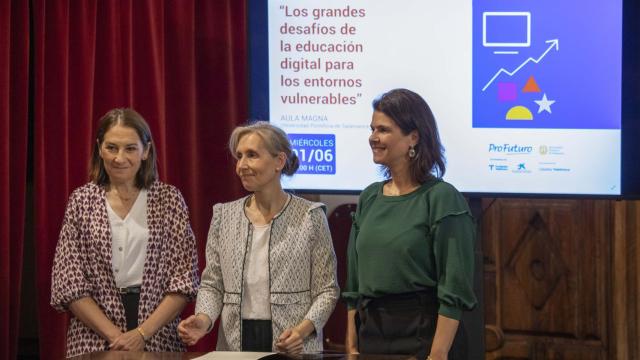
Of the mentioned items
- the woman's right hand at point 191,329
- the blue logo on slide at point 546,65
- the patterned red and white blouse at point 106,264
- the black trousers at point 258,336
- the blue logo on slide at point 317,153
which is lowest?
the black trousers at point 258,336

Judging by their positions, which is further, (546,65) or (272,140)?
(546,65)

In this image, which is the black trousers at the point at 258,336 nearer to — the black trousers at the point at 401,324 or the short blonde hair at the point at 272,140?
the black trousers at the point at 401,324

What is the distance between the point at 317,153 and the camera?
3664mm

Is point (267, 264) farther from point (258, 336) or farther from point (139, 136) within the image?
point (139, 136)

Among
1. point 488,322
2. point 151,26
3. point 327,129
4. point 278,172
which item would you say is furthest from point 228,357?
point 488,322

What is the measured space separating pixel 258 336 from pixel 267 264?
0.74 ft

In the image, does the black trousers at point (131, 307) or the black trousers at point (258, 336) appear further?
the black trousers at point (131, 307)

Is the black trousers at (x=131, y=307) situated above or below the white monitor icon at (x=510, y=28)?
below

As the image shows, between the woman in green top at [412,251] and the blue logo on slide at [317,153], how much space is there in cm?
81

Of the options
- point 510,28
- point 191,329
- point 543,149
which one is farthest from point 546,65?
point 191,329

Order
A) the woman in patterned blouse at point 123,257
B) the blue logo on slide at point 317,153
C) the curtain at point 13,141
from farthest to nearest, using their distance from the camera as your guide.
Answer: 1. the curtain at point 13,141
2. the blue logo on slide at point 317,153
3. the woman in patterned blouse at point 123,257

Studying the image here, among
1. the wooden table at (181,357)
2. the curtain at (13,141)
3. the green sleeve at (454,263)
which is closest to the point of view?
the wooden table at (181,357)

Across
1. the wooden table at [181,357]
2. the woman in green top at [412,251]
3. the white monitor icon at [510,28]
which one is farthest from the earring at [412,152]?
the white monitor icon at [510,28]

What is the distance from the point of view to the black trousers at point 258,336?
2.95 metres
